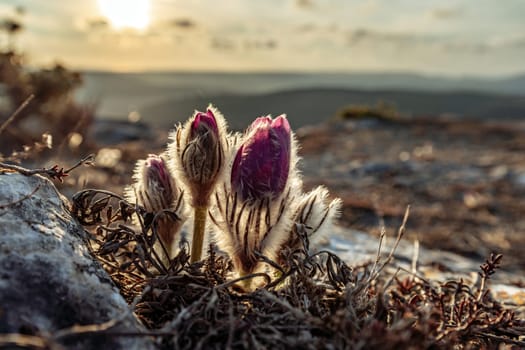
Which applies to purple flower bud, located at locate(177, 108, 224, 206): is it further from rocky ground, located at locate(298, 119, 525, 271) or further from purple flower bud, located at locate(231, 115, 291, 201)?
rocky ground, located at locate(298, 119, 525, 271)

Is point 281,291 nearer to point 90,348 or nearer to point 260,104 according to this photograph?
point 90,348

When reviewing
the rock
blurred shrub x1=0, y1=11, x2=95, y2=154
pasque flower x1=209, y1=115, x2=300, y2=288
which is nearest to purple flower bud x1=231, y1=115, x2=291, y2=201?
pasque flower x1=209, y1=115, x2=300, y2=288

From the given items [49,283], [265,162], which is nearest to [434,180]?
[265,162]

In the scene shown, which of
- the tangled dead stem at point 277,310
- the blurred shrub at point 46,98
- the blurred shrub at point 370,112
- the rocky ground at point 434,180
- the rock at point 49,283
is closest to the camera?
the rock at point 49,283

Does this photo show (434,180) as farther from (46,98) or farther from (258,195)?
(46,98)

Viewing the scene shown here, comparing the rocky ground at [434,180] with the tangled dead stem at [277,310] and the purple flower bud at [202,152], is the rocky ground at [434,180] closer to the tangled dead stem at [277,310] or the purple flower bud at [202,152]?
the tangled dead stem at [277,310]

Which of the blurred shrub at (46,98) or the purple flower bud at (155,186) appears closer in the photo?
the purple flower bud at (155,186)

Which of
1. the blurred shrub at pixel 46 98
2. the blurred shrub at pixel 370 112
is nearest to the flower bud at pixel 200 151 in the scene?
the blurred shrub at pixel 46 98
